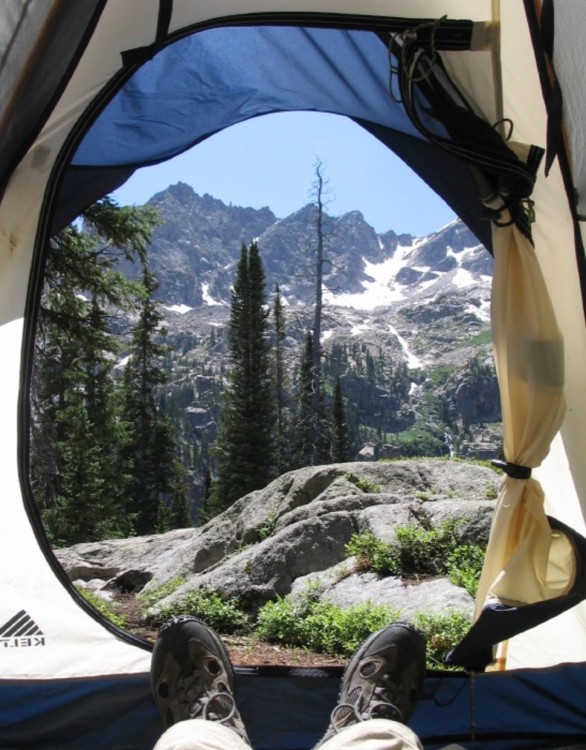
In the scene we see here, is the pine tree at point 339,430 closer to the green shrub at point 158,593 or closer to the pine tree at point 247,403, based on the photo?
the pine tree at point 247,403

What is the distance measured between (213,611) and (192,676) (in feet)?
13.9

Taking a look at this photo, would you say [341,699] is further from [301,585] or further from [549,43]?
[301,585]

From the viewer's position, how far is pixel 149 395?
33.1 meters

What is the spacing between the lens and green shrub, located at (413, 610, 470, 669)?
13.5 ft

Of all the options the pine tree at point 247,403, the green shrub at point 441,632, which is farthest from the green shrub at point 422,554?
the pine tree at point 247,403

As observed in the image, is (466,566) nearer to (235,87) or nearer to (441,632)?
(441,632)

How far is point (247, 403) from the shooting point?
37.4m

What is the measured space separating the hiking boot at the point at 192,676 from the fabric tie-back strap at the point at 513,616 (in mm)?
851

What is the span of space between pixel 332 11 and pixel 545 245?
1.58 meters

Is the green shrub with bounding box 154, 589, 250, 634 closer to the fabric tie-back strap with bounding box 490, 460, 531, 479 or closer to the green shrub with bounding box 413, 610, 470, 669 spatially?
the green shrub with bounding box 413, 610, 470, 669

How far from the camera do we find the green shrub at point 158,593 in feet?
26.5

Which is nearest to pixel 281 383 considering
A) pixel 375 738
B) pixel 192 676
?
pixel 192 676

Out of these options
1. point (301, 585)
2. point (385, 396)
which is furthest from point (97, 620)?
point (385, 396)

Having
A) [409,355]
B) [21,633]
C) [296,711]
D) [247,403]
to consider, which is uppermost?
[409,355]
